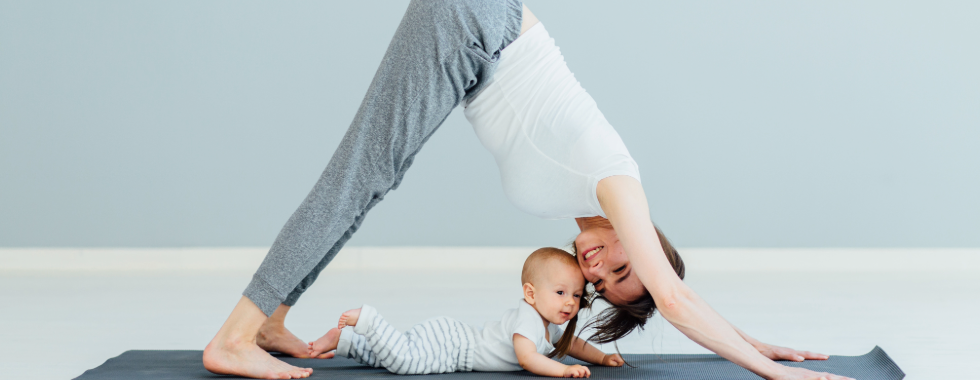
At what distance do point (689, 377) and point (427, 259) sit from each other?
7.90ft

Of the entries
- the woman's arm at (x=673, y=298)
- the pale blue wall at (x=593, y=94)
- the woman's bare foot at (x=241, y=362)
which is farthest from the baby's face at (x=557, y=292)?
the pale blue wall at (x=593, y=94)

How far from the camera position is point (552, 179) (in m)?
1.50

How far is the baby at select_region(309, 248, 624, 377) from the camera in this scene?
151cm

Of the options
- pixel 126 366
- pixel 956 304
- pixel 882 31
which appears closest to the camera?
pixel 126 366

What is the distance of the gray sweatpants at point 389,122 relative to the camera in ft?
4.70

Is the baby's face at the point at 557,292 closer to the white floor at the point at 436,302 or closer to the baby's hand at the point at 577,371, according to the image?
the baby's hand at the point at 577,371

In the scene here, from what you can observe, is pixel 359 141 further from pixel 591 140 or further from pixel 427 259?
pixel 427 259

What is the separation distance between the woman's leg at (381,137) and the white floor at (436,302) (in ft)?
1.74

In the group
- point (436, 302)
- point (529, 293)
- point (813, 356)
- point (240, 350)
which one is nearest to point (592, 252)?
point (529, 293)

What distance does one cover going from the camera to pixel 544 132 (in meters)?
1.50

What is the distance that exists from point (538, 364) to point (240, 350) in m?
0.56

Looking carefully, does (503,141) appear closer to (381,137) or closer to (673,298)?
(381,137)

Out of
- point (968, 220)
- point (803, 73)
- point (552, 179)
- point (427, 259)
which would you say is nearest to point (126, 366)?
Answer: point (552, 179)

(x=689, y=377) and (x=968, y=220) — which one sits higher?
(x=968, y=220)
